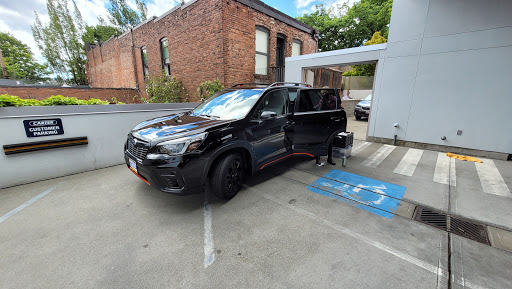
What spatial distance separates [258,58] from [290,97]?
6.23 meters

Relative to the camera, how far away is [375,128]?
22.5ft

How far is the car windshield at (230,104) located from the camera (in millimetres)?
3330

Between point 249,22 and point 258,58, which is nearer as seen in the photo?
point 249,22

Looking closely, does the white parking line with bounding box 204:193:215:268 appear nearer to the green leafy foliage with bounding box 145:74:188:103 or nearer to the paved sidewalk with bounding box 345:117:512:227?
the paved sidewalk with bounding box 345:117:512:227

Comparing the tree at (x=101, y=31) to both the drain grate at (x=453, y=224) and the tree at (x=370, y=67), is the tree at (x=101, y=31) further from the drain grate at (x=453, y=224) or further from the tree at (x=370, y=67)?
the drain grate at (x=453, y=224)

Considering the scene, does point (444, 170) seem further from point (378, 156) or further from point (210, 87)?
point (210, 87)

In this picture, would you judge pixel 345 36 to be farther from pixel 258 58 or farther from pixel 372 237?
pixel 372 237

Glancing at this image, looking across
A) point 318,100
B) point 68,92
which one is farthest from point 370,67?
point 68,92

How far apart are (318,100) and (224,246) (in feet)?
11.3

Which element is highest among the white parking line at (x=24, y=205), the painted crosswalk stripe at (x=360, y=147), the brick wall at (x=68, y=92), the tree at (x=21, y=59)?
the tree at (x=21, y=59)

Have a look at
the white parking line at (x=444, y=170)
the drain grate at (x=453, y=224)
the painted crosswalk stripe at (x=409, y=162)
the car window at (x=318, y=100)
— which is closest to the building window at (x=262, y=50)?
the car window at (x=318, y=100)

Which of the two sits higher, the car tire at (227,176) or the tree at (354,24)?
the tree at (354,24)

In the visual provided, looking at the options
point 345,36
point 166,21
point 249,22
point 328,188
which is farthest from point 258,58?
point 345,36

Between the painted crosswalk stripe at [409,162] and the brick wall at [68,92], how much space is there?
14673mm
